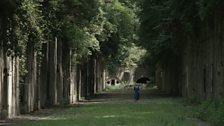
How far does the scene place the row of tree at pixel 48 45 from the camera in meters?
24.4

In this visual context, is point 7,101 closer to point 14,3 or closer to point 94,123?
point 94,123

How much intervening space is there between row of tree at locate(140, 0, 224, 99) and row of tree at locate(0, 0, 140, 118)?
4.41 meters

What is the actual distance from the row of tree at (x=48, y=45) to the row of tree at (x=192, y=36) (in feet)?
14.5

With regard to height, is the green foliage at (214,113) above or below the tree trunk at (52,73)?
below

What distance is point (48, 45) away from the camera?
40531 mm

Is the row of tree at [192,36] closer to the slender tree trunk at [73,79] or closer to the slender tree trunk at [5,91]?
the slender tree trunk at [73,79]

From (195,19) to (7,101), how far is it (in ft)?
47.5

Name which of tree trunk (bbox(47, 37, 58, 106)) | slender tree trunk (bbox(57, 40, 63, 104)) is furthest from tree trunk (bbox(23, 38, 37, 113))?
slender tree trunk (bbox(57, 40, 63, 104))

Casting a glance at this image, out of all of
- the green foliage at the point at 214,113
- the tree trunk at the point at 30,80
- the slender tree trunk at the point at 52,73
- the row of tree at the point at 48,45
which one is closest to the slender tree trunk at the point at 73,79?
the row of tree at the point at 48,45

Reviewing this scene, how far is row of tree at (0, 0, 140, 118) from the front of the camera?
961 inches

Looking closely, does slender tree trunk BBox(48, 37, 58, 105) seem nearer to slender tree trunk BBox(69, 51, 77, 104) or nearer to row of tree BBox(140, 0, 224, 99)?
slender tree trunk BBox(69, 51, 77, 104)

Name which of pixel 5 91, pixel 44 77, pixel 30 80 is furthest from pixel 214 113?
pixel 44 77

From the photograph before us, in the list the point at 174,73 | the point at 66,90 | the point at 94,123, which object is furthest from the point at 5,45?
the point at 174,73

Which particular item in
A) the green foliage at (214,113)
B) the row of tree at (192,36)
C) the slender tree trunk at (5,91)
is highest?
the row of tree at (192,36)
